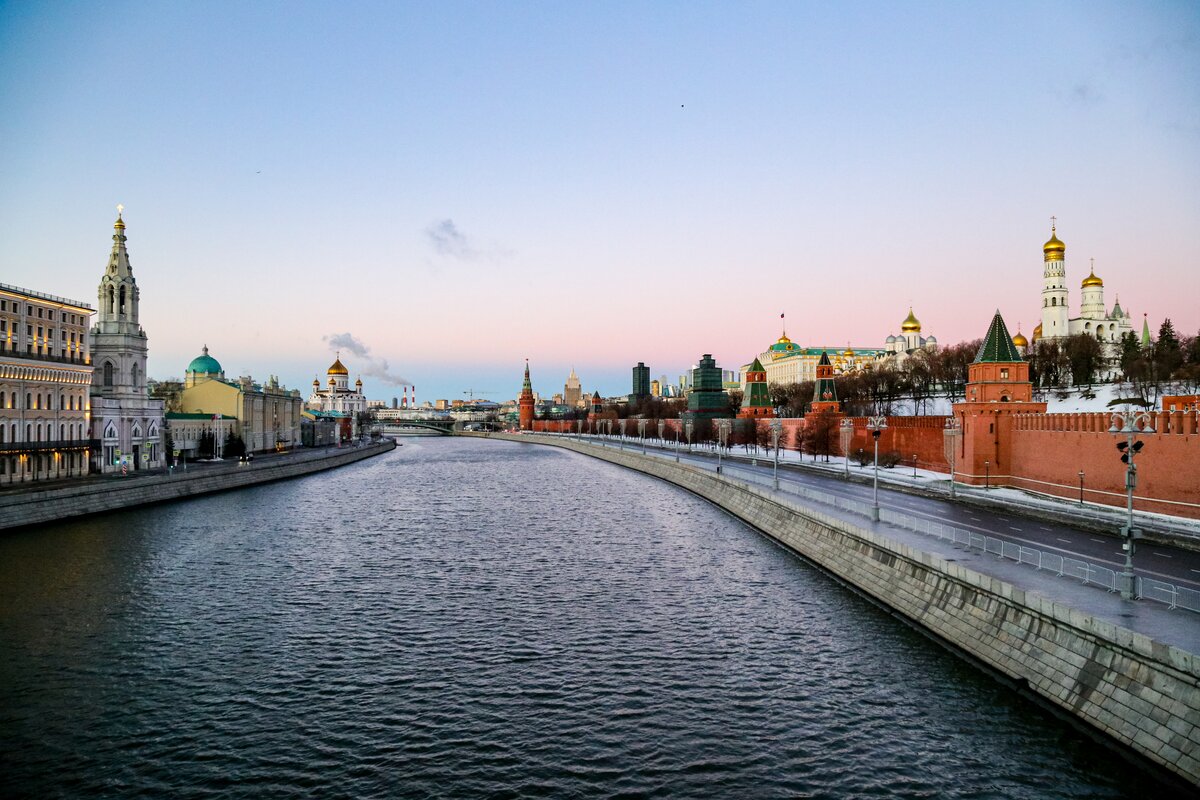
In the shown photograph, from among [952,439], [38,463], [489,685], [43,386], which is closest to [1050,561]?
[489,685]

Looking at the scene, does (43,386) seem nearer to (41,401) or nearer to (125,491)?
(41,401)

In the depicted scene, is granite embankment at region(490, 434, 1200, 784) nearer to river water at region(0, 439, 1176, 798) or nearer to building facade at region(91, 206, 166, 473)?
river water at region(0, 439, 1176, 798)

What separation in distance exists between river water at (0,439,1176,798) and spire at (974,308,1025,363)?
20.6 meters

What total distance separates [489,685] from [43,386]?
145ft

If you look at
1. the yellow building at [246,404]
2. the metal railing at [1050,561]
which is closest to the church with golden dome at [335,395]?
the yellow building at [246,404]

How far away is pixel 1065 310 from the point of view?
343 ft

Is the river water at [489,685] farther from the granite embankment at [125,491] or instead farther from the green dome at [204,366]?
the green dome at [204,366]

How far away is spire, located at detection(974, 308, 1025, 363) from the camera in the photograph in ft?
140

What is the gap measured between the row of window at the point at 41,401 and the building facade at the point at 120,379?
10.0 ft

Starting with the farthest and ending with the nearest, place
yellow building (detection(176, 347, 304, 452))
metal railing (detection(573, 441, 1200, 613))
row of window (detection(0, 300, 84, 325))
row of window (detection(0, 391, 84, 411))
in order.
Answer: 1. yellow building (detection(176, 347, 304, 452))
2. row of window (detection(0, 300, 84, 325))
3. row of window (detection(0, 391, 84, 411))
4. metal railing (detection(573, 441, 1200, 613))

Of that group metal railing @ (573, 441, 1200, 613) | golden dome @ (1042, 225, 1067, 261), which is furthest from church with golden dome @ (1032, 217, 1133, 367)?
metal railing @ (573, 441, 1200, 613)

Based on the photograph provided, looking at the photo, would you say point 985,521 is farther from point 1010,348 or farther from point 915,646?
point 1010,348

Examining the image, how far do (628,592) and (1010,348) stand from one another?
30.0 meters

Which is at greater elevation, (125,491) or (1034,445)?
(1034,445)
